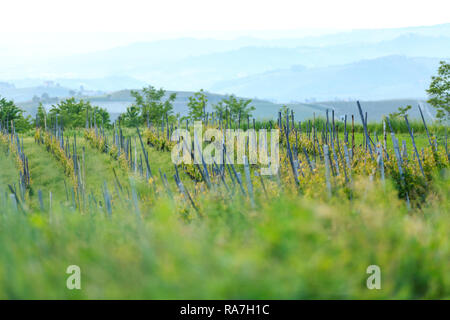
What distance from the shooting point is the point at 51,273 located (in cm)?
198

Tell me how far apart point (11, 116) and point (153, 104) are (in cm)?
457

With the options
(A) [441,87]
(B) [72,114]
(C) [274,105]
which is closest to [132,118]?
(B) [72,114]

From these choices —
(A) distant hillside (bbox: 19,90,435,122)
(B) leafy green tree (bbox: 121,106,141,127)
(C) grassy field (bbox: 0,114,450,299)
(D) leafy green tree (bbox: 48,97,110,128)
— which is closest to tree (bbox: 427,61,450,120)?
(C) grassy field (bbox: 0,114,450,299)

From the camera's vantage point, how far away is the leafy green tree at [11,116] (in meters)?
13.6

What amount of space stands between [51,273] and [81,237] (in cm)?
65

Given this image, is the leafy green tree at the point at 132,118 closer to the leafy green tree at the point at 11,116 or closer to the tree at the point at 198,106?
the tree at the point at 198,106

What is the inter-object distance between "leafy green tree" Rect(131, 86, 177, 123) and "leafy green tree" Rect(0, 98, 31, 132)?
12.2 feet

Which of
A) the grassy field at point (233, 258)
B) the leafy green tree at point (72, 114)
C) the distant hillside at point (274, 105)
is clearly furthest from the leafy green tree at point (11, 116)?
the distant hillside at point (274, 105)

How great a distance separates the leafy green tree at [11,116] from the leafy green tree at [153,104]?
3.72 meters

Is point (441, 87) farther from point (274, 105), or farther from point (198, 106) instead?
point (274, 105)

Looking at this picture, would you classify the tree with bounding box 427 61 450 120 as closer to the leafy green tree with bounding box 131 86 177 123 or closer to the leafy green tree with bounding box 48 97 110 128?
the leafy green tree with bounding box 131 86 177 123

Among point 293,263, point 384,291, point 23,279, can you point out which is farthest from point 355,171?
point 23,279

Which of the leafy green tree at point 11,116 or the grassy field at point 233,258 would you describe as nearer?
the grassy field at point 233,258
